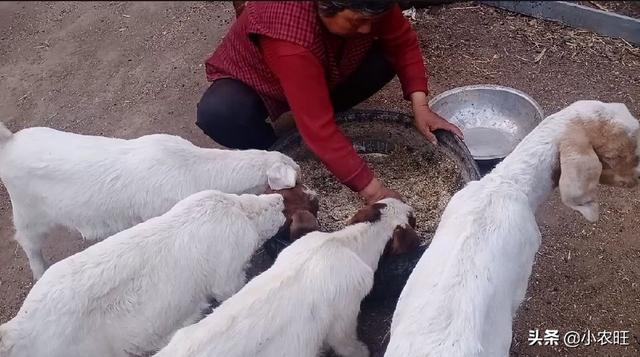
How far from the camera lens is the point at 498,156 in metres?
4.13

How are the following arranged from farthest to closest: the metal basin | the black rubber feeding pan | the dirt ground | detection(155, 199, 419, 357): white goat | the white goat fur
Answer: the metal basin → the dirt ground → the black rubber feeding pan → the white goat fur → detection(155, 199, 419, 357): white goat

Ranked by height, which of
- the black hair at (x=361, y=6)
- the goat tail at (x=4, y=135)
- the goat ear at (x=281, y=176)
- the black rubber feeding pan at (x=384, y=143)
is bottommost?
the black rubber feeding pan at (x=384, y=143)

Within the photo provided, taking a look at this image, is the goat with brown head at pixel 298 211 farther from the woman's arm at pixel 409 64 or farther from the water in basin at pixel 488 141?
the water in basin at pixel 488 141

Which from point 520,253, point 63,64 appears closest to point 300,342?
point 520,253

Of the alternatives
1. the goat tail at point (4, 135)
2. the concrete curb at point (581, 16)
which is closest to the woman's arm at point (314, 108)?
the goat tail at point (4, 135)

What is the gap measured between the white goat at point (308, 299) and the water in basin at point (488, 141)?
1.25 metres

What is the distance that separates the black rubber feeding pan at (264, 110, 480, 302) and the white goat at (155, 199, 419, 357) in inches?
12.6

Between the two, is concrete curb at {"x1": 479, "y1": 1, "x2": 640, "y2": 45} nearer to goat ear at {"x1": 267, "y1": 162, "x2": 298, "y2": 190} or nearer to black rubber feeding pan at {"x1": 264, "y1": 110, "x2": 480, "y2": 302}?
black rubber feeding pan at {"x1": 264, "y1": 110, "x2": 480, "y2": 302}

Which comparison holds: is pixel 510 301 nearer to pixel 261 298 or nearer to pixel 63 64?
pixel 261 298

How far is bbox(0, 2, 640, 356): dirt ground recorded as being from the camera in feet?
12.2

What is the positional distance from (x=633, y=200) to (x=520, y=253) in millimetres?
1667

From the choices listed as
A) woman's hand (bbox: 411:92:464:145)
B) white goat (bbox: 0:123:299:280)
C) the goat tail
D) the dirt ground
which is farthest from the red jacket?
the goat tail

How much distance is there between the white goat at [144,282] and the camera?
9.22ft

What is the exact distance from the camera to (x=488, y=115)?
4430 mm
